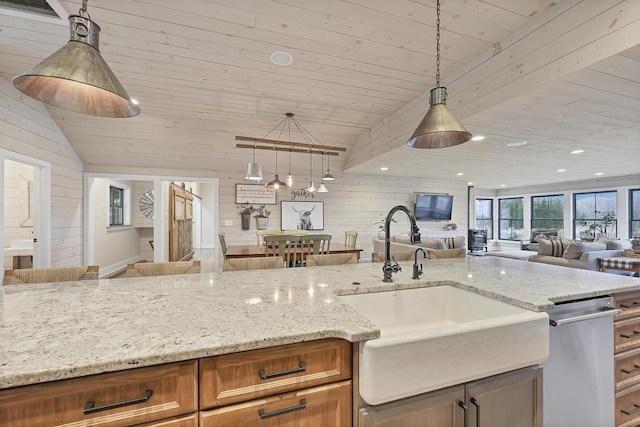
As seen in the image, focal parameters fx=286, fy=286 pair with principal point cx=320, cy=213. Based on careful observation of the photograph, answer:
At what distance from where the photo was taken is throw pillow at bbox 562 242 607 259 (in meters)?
4.46

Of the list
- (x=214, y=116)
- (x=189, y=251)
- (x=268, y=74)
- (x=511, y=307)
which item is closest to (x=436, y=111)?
(x=511, y=307)

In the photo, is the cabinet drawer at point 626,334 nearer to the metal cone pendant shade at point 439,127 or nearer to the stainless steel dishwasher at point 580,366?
the stainless steel dishwasher at point 580,366

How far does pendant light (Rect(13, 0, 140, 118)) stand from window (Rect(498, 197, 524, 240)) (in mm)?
11672

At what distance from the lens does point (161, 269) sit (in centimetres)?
192

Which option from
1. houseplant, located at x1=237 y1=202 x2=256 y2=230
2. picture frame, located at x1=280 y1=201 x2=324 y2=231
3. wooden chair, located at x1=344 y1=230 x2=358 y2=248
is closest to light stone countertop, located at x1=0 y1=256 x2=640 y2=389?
wooden chair, located at x1=344 y1=230 x2=358 y2=248

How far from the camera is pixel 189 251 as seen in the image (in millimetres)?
8031

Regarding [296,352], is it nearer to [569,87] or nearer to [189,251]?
[569,87]

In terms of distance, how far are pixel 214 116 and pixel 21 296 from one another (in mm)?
3387

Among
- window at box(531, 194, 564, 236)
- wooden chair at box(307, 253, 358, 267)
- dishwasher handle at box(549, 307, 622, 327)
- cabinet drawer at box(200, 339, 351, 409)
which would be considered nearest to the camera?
cabinet drawer at box(200, 339, 351, 409)

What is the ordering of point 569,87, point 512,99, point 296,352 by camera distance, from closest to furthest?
point 296,352 → point 569,87 → point 512,99

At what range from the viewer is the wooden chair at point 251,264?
6.92ft

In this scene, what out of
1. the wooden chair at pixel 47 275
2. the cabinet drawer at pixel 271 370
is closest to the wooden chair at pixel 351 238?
the wooden chair at pixel 47 275

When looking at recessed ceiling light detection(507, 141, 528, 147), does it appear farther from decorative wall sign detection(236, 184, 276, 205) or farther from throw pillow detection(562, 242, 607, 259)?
decorative wall sign detection(236, 184, 276, 205)

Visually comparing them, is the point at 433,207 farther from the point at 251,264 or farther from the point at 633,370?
the point at 251,264
